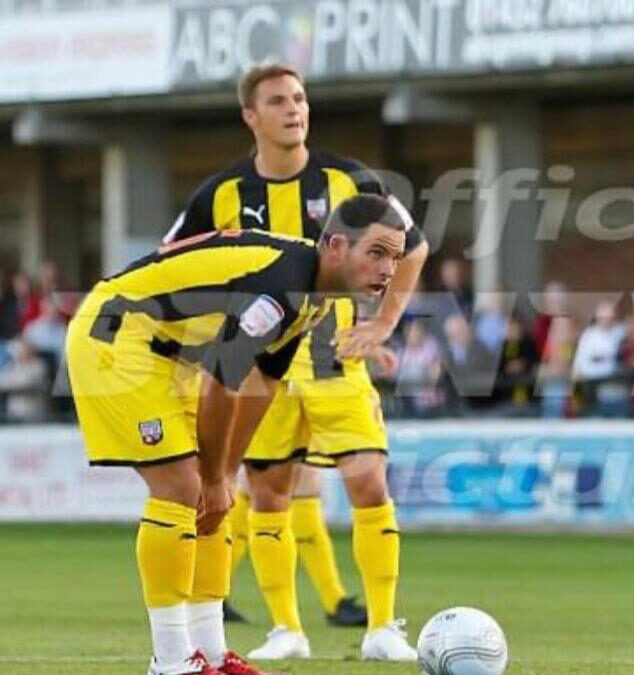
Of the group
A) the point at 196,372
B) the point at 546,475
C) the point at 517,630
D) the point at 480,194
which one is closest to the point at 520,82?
the point at 480,194

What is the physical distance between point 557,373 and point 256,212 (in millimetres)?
8741

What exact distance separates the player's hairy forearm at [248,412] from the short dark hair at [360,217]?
0.83m

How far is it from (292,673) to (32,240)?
69.5 feet

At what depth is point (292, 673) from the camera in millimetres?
9242

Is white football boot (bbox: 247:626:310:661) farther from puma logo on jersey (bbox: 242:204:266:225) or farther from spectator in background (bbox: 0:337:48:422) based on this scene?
spectator in background (bbox: 0:337:48:422)

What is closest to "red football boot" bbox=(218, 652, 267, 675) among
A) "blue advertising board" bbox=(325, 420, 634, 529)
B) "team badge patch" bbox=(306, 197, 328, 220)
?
"team badge patch" bbox=(306, 197, 328, 220)

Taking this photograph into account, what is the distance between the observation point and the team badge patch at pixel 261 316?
26.6 ft

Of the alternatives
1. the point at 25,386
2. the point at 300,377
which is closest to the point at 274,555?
the point at 300,377

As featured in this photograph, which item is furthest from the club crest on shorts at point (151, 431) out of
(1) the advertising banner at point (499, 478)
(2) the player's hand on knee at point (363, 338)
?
(1) the advertising banner at point (499, 478)

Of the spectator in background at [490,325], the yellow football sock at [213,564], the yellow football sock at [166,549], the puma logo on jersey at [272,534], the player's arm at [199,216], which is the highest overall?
the player's arm at [199,216]

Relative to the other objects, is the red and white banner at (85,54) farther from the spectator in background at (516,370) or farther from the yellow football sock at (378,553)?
the yellow football sock at (378,553)

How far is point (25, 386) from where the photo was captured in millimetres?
21953

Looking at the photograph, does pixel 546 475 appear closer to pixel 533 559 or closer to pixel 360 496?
pixel 533 559

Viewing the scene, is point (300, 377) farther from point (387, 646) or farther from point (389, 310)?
point (387, 646)
